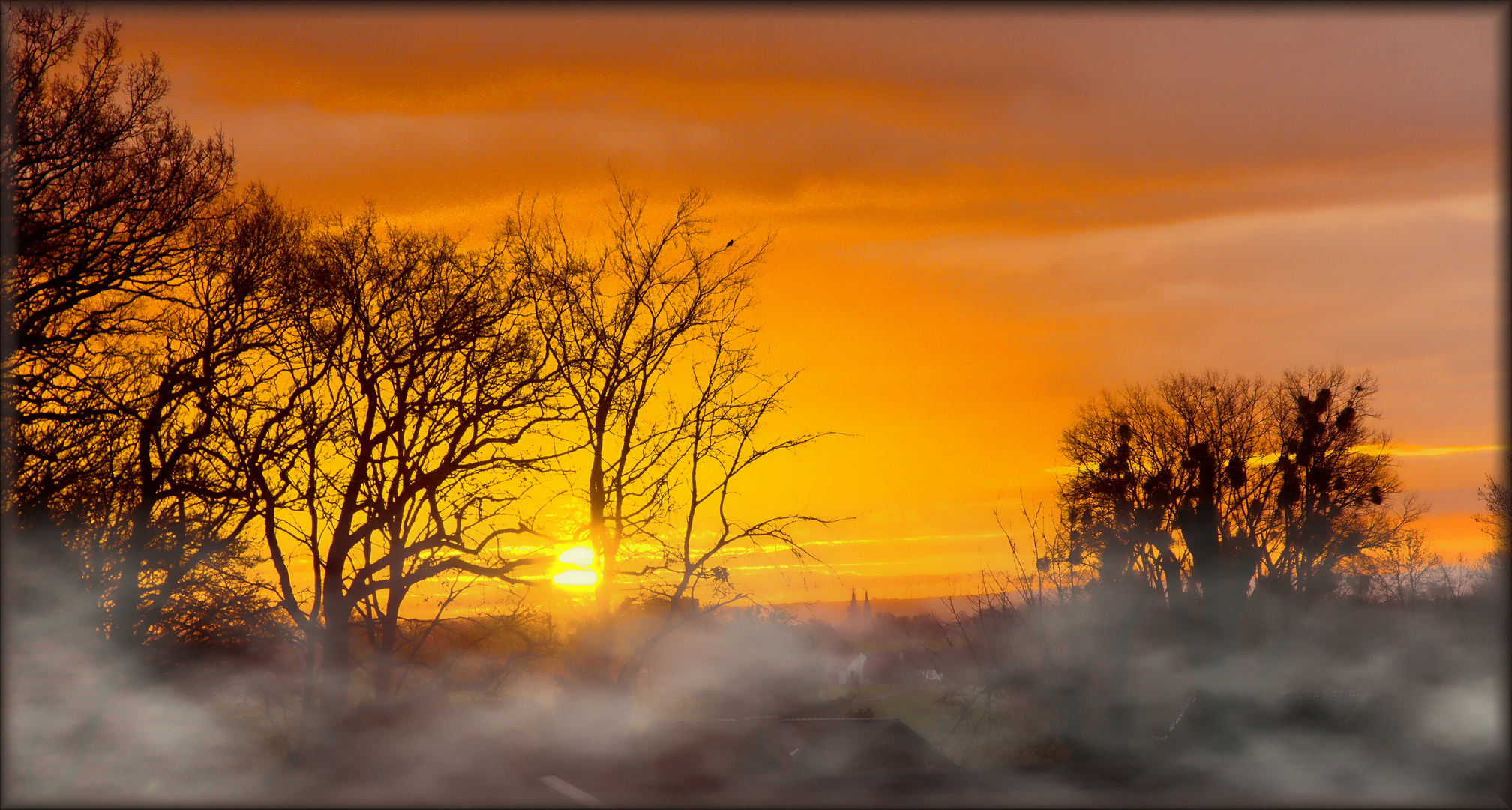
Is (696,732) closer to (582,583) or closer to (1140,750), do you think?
(582,583)

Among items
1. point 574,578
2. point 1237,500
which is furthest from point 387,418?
point 1237,500

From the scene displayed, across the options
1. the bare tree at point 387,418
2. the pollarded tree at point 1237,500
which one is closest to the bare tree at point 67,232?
the bare tree at point 387,418

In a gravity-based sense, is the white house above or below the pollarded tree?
below

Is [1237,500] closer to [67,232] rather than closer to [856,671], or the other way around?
[856,671]

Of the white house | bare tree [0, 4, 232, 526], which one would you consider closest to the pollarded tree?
the white house

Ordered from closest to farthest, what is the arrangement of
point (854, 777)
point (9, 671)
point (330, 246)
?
point (854, 777), point (9, 671), point (330, 246)

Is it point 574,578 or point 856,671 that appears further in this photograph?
point 856,671

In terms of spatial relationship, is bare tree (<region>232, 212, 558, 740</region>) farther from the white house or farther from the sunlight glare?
the white house

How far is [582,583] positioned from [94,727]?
6.30 m

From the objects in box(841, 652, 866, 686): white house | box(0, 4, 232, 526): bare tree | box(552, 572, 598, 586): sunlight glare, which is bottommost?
box(841, 652, 866, 686): white house

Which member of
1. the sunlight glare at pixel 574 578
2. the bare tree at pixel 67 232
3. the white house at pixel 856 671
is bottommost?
the white house at pixel 856 671

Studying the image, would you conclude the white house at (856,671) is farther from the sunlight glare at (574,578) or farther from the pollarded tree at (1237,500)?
the sunlight glare at (574,578)

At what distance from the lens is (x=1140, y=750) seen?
3103 cm

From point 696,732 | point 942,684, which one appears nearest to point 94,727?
→ point 696,732
